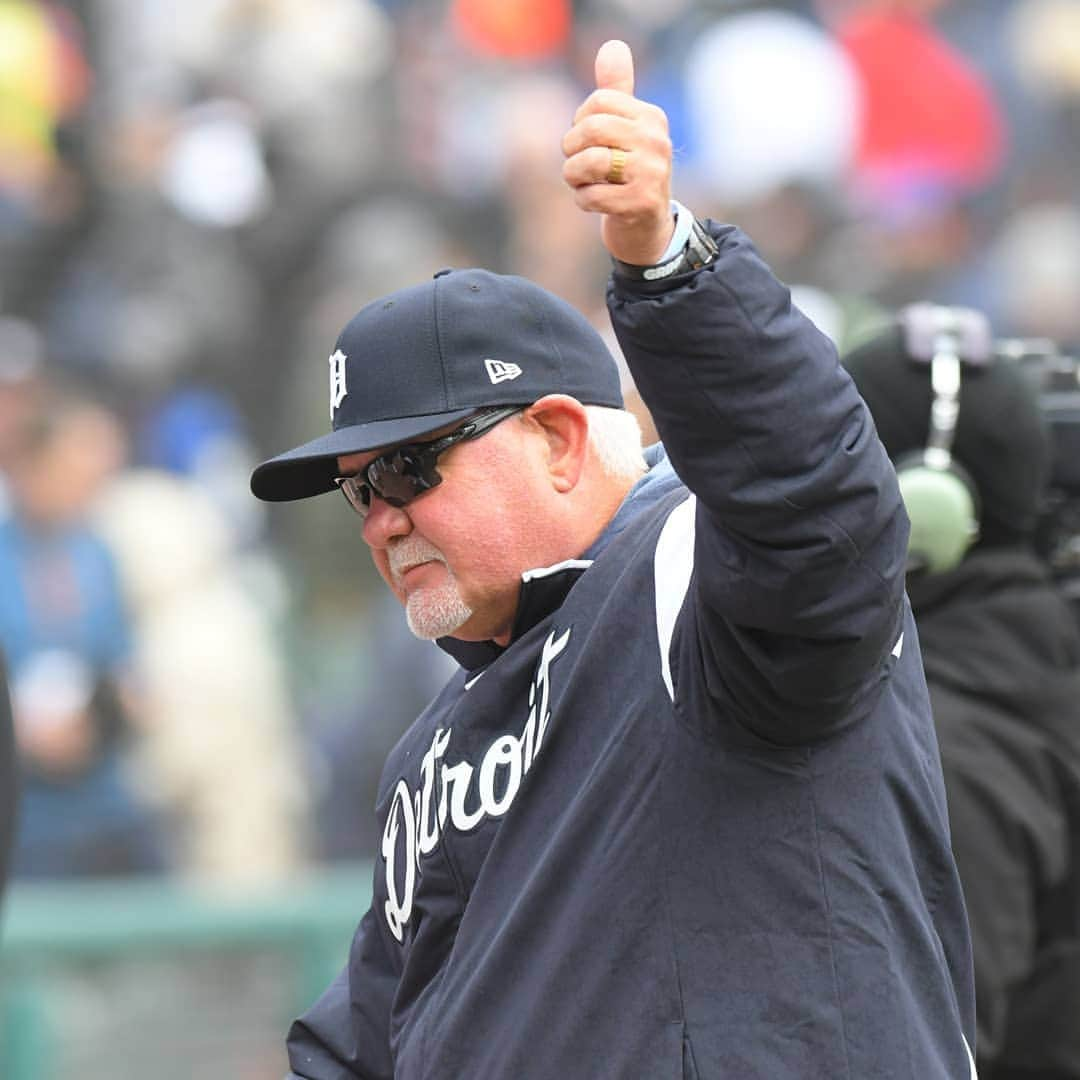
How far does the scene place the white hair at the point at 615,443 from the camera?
2385 millimetres

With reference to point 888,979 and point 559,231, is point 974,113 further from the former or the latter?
point 888,979

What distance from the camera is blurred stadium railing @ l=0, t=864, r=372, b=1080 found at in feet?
18.4

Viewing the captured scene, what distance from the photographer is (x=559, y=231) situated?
326 inches

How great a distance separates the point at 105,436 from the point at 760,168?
3.20 metres

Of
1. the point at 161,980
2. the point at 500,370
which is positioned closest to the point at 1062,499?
the point at 500,370

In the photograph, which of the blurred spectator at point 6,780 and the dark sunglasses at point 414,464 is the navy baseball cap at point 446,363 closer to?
the dark sunglasses at point 414,464

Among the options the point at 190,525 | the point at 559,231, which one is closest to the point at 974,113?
the point at 559,231

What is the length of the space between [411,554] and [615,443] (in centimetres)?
28

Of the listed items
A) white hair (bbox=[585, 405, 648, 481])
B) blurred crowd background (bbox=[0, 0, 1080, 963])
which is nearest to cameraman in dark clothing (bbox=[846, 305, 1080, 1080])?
white hair (bbox=[585, 405, 648, 481])

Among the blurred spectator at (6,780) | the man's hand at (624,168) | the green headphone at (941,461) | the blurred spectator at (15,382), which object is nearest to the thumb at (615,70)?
the man's hand at (624,168)

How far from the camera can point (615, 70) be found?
6.18 ft

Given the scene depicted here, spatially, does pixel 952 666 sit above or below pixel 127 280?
below

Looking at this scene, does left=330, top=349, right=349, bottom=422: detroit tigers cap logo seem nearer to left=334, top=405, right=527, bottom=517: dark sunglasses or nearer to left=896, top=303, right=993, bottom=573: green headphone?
left=334, top=405, right=527, bottom=517: dark sunglasses

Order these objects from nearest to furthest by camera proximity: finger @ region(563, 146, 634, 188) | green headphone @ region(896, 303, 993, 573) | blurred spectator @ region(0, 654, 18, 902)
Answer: finger @ region(563, 146, 634, 188), green headphone @ region(896, 303, 993, 573), blurred spectator @ region(0, 654, 18, 902)
